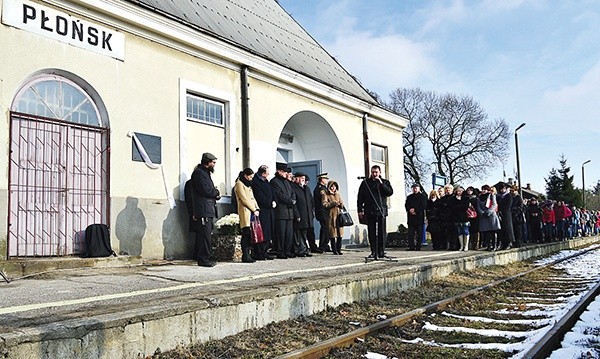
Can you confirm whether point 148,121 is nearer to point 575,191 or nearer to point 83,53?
point 83,53

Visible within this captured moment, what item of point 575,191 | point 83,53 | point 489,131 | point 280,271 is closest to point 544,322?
point 280,271

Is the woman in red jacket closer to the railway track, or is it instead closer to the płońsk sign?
the railway track

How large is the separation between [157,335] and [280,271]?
11.7ft

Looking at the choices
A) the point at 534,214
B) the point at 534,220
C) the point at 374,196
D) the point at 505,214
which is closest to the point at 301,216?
the point at 374,196

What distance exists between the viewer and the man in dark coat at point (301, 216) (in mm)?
11703

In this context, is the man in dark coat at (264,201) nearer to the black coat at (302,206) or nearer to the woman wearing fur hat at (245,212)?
the woman wearing fur hat at (245,212)

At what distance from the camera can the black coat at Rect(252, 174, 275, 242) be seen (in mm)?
10523

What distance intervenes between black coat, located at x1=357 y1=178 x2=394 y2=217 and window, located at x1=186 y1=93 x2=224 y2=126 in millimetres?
3625

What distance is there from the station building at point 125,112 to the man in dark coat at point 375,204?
3.14 meters

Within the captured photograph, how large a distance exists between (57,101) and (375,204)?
18.4 ft

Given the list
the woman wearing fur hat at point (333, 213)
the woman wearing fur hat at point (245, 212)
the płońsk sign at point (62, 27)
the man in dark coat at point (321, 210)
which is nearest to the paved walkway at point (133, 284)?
the woman wearing fur hat at point (245, 212)

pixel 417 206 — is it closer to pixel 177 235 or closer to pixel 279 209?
pixel 279 209

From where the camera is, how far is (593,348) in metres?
5.37

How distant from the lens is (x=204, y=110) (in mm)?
11570
